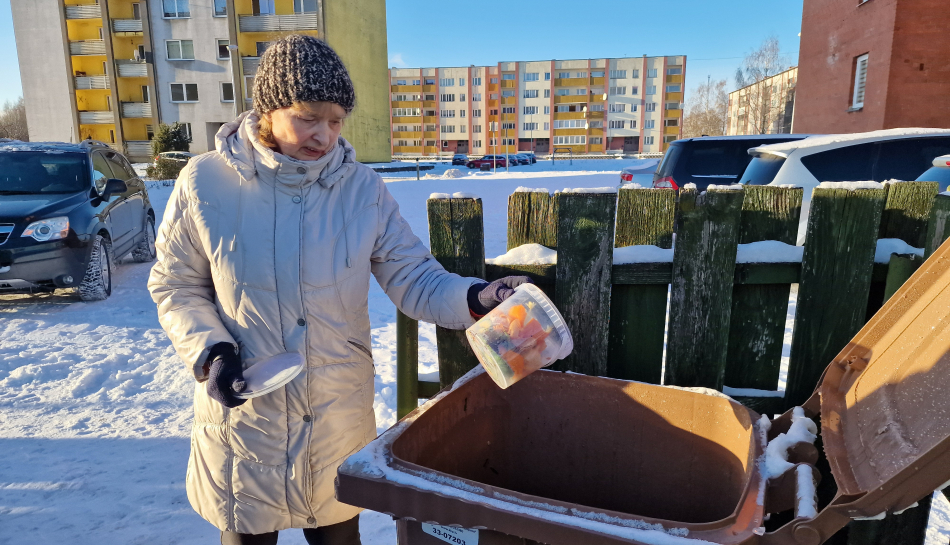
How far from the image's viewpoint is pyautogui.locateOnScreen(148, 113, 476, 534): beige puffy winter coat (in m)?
1.60

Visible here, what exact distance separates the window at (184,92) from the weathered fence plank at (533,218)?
118 ft

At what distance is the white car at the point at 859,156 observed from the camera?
555 cm

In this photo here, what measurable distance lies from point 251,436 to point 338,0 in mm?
33718

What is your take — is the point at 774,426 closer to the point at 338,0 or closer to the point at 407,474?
the point at 407,474

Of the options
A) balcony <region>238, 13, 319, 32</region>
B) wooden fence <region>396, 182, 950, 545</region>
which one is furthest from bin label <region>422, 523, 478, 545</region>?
balcony <region>238, 13, 319, 32</region>

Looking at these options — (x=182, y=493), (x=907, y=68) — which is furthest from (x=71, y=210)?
(x=907, y=68)

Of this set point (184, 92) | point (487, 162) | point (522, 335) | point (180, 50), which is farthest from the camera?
point (487, 162)

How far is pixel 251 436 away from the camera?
169cm

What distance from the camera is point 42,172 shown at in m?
6.25

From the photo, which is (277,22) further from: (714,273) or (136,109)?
(714,273)

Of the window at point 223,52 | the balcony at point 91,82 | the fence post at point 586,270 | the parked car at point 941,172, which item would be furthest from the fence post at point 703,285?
the balcony at point 91,82

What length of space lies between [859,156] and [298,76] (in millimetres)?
6050

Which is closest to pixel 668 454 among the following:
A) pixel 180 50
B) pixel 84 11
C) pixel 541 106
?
pixel 180 50

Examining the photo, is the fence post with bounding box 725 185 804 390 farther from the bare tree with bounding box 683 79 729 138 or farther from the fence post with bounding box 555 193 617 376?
the bare tree with bounding box 683 79 729 138
